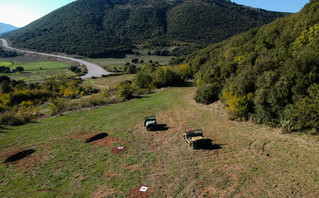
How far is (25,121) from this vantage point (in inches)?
1129

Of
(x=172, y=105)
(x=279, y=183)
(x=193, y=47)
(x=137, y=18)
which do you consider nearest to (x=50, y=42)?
(x=137, y=18)

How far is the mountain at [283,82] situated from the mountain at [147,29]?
10068 cm

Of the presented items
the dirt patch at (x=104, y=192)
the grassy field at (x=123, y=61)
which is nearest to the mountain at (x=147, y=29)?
the grassy field at (x=123, y=61)

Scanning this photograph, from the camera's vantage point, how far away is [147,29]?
173 meters

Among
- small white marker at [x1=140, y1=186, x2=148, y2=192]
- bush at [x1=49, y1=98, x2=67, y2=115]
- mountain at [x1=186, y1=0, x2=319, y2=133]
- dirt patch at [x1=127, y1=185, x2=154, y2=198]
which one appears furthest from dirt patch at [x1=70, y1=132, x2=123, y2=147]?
mountain at [x1=186, y1=0, x2=319, y2=133]

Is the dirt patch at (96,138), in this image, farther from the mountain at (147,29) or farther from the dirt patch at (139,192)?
the mountain at (147,29)

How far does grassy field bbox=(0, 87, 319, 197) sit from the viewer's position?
11.2 metres

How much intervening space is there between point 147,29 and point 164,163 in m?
175

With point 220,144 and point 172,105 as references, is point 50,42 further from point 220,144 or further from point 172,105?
point 220,144

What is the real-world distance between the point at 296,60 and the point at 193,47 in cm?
10791

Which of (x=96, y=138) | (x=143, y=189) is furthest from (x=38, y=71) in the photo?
(x=143, y=189)

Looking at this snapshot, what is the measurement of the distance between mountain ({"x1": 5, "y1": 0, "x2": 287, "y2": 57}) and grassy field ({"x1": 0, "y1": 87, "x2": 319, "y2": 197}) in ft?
387

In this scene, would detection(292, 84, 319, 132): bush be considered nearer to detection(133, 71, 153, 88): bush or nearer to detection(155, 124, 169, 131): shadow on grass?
detection(155, 124, 169, 131): shadow on grass

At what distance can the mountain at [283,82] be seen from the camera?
1689 centimetres
